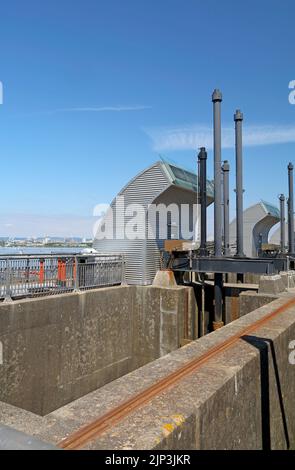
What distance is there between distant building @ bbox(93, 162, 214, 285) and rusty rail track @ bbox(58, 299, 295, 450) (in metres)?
9.40

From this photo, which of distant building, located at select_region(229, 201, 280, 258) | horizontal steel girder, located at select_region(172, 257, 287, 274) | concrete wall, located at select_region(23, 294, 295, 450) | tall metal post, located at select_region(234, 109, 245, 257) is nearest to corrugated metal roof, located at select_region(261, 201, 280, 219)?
distant building, located at select_region(229, 201, 280, 258)

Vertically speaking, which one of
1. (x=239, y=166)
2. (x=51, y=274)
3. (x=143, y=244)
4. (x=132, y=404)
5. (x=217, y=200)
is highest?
(x=239, y=166)

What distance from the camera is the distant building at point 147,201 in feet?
51.2

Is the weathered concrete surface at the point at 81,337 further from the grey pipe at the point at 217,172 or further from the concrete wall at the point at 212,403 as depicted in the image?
the concrete wall at the point at 212,403

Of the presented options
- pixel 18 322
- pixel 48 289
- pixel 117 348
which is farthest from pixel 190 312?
pixel 18 322

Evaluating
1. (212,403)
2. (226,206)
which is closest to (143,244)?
(226,206)

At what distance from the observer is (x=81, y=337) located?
39.8 ft

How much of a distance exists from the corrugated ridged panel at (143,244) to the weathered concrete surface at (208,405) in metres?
8.15

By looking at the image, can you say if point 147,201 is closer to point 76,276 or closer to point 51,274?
point 76,276

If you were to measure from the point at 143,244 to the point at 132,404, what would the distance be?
11960mm

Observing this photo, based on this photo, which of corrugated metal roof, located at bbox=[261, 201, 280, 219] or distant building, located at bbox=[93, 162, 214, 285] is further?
corrugated metal roof, located at bbox=[261, 201, 280, 219]

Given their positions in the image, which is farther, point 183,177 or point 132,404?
point 183,177

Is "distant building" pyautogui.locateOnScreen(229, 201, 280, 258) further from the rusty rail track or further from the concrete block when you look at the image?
the rusty rail track

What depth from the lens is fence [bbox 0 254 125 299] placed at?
1052cm
